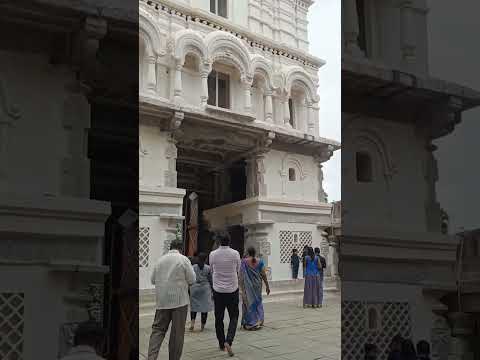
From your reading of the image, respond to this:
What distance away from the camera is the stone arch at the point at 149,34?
1168 millimetres

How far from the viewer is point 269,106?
1.37 m

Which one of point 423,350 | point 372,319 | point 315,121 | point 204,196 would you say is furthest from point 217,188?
point 423,350

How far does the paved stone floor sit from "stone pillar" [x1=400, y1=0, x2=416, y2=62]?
0.81m

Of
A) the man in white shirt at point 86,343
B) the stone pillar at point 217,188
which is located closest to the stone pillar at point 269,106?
the stone pillar at point 217,188

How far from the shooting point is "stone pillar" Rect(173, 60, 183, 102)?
45.3 inches

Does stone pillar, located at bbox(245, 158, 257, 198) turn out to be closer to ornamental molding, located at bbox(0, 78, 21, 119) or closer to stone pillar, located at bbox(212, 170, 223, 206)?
stone pillar, located at bbox(212, 170, 223, 206)

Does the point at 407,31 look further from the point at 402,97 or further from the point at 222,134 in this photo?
the point at 222,134

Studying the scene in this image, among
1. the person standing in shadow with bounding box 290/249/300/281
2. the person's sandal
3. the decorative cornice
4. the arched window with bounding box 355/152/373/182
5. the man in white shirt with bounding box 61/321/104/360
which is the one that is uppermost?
the decorative cornice

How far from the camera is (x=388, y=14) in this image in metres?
1.51

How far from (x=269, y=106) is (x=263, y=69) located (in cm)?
11

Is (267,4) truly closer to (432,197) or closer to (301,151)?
(301,151)

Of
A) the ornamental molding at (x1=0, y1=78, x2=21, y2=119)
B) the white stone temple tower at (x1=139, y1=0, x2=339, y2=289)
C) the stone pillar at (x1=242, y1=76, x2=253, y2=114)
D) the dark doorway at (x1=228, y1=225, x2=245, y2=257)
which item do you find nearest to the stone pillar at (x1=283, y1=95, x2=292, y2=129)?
the white stone temple tower at (x1=139, y1=0, x2=339, y2=289)

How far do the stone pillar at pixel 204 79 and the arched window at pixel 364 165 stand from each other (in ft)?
1.76

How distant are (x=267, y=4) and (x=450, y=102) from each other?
2.12 feet
